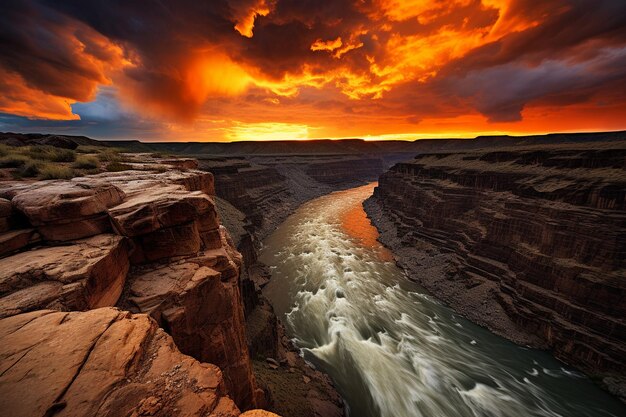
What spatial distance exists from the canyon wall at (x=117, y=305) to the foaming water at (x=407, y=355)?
36.0 ft

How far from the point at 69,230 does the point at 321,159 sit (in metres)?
117

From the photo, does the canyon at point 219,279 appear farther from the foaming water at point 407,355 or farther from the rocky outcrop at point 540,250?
the foaming water at point 407,355

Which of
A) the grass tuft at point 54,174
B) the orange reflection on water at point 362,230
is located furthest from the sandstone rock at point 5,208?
the orange reflection on water at point 362,230

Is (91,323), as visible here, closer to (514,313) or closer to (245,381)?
(245,381)

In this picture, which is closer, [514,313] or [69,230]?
[69,230]

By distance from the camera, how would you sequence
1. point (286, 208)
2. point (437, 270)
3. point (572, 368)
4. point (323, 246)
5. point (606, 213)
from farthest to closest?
1. point (286, 208)
2. point (323, 246)
3. point (437, 270)
4. point (606, 213)
5. point (572, 368)

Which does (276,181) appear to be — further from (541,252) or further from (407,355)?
(541,252)

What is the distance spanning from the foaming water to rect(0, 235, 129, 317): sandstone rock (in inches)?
623

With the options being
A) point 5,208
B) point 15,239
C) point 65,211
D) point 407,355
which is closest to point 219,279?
point 65,211

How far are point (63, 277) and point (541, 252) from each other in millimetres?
30669

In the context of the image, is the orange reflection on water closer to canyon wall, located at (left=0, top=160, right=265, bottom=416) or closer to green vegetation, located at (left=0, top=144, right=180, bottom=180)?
canyon wall, located at (left=0, top=160, right=265, bottom=416)

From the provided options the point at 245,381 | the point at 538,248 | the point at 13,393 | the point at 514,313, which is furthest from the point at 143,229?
the point at 538,248

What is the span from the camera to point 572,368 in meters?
17.9

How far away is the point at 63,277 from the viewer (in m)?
5.50
